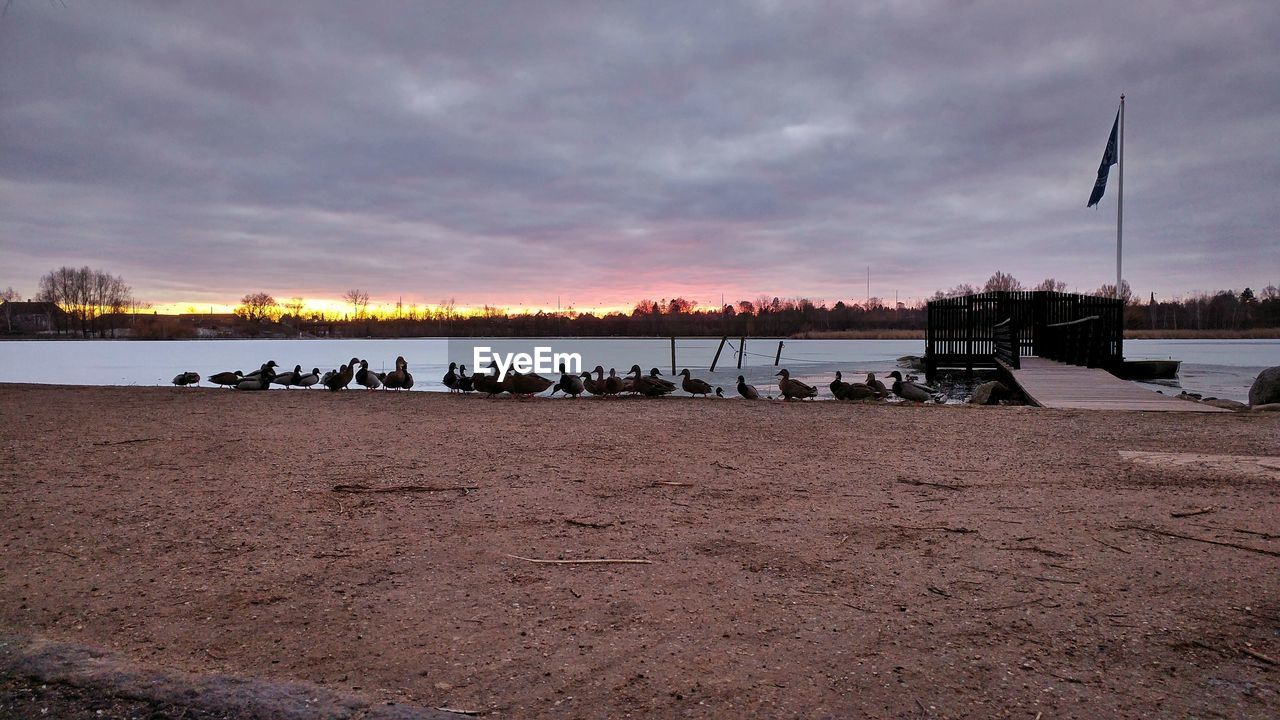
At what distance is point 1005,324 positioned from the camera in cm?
2383

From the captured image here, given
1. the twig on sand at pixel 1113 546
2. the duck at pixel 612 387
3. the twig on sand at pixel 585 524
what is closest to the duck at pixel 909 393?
the duck at pixel 612 387

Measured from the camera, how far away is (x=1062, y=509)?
4.46 meters

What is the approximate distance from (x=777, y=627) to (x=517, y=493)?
9.00 ft

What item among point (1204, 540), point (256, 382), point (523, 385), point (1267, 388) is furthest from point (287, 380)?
point (1267, 388)

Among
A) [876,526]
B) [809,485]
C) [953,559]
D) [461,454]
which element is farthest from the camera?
[461,454]

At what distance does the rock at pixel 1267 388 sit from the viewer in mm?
14000

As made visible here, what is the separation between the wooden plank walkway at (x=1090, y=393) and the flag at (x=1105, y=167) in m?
14.1

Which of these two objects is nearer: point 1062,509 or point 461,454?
Result: point 1062,509

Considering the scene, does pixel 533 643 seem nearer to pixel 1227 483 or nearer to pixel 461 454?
pixel 461 454

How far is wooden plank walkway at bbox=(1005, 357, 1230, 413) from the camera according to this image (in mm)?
10883

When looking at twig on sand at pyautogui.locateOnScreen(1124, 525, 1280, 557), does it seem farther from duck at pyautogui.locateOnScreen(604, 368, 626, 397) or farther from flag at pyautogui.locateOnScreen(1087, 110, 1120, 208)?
flag at pyautogui.locateOnScreen(1087, 110, 1120, 208)

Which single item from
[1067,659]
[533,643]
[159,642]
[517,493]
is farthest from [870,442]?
[159,642]

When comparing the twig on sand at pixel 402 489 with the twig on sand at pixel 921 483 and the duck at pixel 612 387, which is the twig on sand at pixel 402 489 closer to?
the twig on sand at pixel 921 483

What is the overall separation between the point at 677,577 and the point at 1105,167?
31524mm
